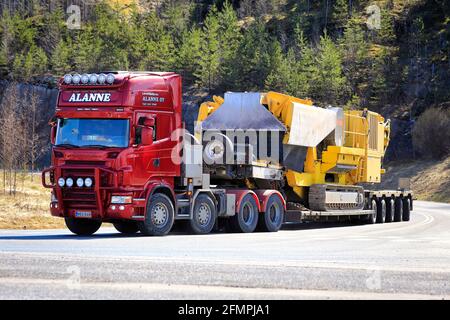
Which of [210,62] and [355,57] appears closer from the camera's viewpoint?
[210,62]

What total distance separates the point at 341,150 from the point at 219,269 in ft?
52.4

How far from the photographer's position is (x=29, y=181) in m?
46.1

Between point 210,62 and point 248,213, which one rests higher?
point 210,62

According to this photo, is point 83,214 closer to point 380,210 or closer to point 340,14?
point 380,210

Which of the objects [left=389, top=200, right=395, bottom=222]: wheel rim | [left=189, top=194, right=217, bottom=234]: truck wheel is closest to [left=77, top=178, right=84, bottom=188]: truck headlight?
[left=189, top=194, right=217, bottom=234]: truck wheel

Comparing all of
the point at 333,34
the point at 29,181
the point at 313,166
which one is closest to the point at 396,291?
the point at 313,166

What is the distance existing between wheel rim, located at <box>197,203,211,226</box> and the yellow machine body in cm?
395

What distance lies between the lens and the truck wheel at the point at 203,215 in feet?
73.3

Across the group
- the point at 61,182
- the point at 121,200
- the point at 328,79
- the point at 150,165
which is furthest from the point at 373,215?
the point at 328,79

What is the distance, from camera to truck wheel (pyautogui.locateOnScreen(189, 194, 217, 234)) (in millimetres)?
22328

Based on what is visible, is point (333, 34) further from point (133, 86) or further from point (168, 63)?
point (133, 86)

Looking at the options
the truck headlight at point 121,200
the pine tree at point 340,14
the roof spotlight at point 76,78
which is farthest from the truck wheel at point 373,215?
the pine tree at point 340,14

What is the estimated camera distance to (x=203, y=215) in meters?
22.7

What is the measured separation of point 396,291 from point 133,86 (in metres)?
11.8
